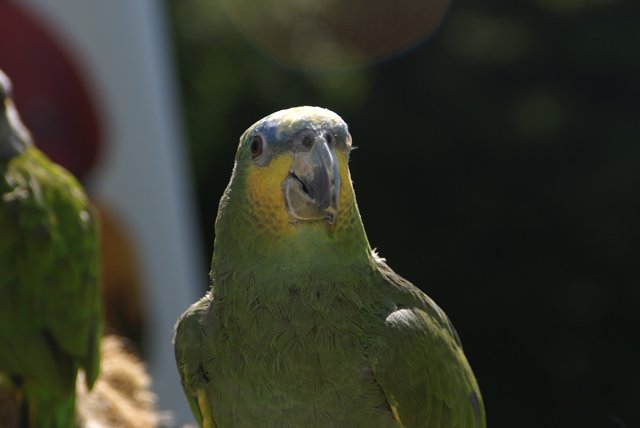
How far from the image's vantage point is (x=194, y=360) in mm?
1733

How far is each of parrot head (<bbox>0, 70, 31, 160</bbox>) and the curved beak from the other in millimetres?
1343

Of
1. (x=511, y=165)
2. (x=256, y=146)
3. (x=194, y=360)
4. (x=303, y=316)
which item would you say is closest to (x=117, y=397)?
(x=194, y=360)

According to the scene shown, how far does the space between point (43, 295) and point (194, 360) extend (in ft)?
2.92

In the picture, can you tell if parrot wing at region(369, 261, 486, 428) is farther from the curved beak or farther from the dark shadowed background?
the dark shadowed background

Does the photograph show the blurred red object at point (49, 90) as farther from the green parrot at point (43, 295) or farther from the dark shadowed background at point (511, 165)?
the dark shadowed background at point (511, 165)

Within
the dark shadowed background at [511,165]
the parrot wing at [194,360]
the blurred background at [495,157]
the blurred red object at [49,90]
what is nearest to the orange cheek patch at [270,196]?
the parrot wing at [194,360]

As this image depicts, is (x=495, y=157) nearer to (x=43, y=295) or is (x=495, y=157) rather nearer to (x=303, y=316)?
(x=43, y=295)

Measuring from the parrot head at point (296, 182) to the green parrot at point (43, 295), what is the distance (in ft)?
3.33

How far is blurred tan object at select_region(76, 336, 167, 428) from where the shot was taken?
279 cm

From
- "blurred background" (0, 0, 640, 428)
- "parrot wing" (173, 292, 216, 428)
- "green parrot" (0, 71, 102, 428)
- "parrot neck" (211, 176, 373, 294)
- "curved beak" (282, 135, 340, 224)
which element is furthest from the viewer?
"blurred background" (0, 0, 640, 428)

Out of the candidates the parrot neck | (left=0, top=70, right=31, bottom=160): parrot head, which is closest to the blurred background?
(left=0, top=70, right=31, bottom=160): parrot head

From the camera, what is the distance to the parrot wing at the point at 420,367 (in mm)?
1630

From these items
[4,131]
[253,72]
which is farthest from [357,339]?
[253,72]

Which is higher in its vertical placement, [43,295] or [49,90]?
[49,90]
